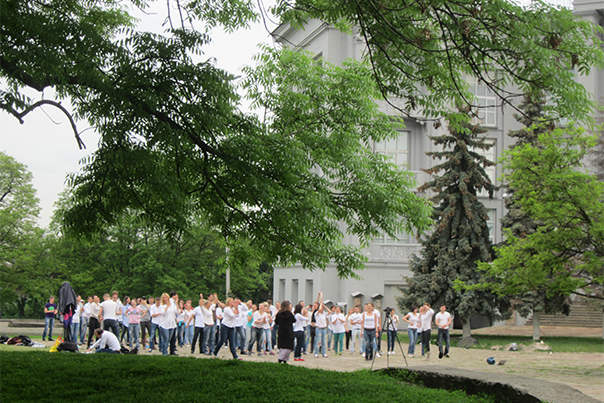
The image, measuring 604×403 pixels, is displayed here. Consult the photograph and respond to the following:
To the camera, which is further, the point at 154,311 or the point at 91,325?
the point at 91,325

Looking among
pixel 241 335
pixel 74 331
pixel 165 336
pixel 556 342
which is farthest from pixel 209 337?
pixel 556 342

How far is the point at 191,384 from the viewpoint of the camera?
361 inches

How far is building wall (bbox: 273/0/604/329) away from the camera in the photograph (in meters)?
35.1

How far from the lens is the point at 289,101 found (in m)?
15.3

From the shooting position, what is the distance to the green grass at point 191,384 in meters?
8.41

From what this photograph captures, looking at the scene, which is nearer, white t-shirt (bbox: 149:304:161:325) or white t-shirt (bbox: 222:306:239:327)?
white t-shirt (bbox: 222:306:239:327)

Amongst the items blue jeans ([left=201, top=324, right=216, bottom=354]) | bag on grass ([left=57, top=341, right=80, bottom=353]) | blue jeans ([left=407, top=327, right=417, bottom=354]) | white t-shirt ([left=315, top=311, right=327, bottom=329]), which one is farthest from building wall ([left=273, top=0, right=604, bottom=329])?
bag on grass ([left=57, top=341, right=80, bottom=353])

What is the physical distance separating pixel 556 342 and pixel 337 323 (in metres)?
12.2

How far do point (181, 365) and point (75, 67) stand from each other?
226 inches

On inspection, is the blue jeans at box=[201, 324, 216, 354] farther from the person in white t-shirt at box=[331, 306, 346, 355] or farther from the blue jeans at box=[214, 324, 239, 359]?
the person in white t-shirt at box=[331, 306, 346, 355]

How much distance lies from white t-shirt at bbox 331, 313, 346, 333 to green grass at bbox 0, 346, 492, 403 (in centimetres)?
958

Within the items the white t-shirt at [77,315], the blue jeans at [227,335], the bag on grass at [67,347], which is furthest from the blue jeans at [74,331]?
the blue jeans at [227,335]

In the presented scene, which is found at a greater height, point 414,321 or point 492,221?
point 492,221

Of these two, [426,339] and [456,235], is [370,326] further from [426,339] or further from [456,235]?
[456,235]
